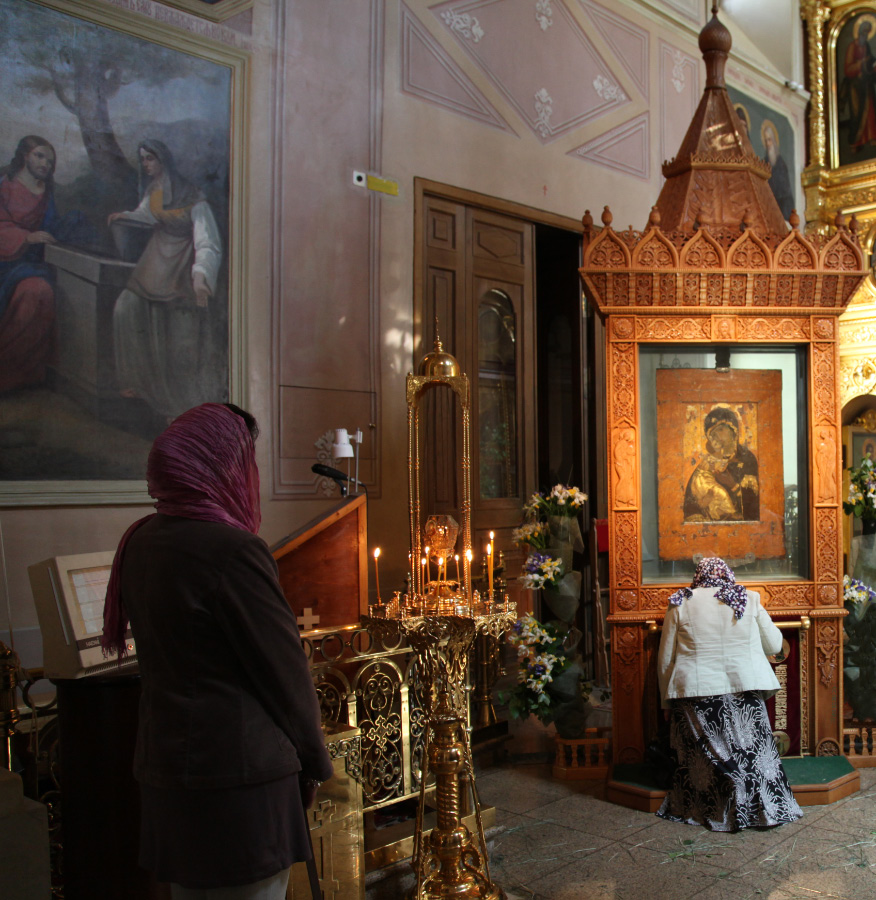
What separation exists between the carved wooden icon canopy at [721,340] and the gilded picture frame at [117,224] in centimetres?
229

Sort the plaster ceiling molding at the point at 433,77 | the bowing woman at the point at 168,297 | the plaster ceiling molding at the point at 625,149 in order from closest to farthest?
Answer: the bowing woman at the point at 168,297 < the plaster ceiling molding at the point at 433,77 < the plaster ceiling molding at the point at 625,149

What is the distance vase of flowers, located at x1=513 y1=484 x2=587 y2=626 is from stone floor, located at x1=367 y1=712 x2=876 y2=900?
125 cm

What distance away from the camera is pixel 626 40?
8367mm

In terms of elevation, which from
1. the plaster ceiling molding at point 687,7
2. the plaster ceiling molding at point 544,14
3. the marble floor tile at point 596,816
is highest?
the plaster ceiling molding at point 687,7

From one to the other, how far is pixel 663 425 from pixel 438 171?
112 inches

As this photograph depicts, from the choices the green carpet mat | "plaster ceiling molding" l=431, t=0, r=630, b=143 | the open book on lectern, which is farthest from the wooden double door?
the open book on lectern

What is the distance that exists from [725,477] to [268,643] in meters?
3.92

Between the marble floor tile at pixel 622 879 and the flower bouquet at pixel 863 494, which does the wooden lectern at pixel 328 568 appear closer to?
the marble floor tile at pixel 622 879

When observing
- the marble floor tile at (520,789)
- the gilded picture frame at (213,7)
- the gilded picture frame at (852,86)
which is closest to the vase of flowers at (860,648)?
the marble floor tile at (520,789)

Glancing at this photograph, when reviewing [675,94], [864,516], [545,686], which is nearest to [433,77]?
[675,94]

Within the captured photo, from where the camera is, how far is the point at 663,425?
524 cm

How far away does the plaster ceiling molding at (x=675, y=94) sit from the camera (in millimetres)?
8727

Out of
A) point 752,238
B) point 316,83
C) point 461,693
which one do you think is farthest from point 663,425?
point 316,83

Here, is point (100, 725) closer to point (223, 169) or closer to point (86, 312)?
point (86, 312)
